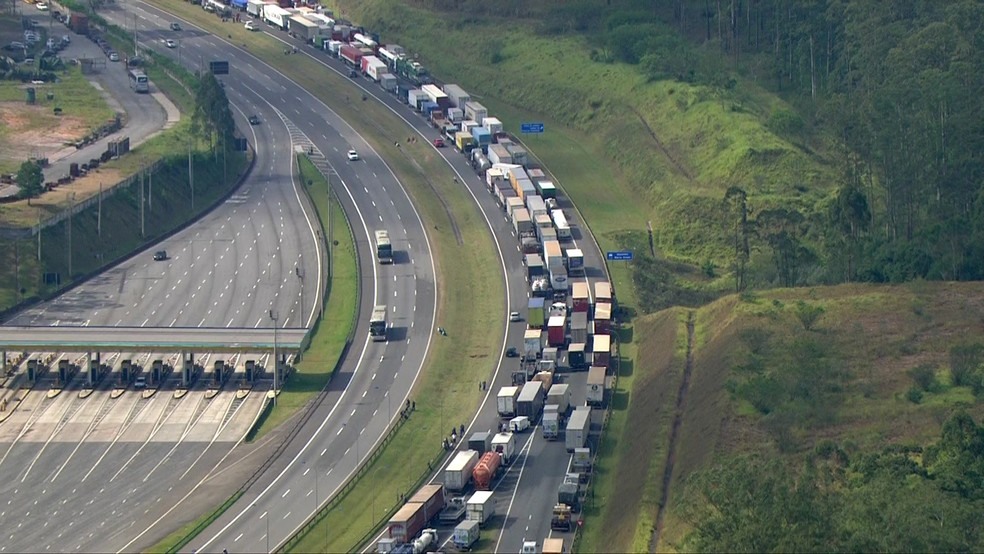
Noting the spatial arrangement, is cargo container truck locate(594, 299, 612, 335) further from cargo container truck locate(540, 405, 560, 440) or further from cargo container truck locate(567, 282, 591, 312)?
cargo container truck locate(540, 405, 560, 440)

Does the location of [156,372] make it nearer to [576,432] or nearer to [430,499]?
[576,432]

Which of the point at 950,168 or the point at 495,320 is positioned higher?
the point at 950,168

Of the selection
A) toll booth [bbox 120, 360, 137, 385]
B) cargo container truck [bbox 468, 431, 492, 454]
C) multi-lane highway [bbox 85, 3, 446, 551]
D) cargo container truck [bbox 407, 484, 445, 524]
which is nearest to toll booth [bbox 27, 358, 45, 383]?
toll booth [bbox 120, 360, 137, 385]

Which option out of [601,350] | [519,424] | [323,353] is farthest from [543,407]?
[323,353]

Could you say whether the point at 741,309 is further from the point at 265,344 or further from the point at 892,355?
the point at 265,344

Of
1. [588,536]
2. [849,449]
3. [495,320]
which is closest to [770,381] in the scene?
[849,449]

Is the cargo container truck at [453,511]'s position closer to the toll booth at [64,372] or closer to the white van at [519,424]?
the white van at [519,424]

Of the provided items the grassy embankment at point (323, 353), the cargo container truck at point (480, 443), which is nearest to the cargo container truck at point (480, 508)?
the cargo container truck at point (480, 443)
